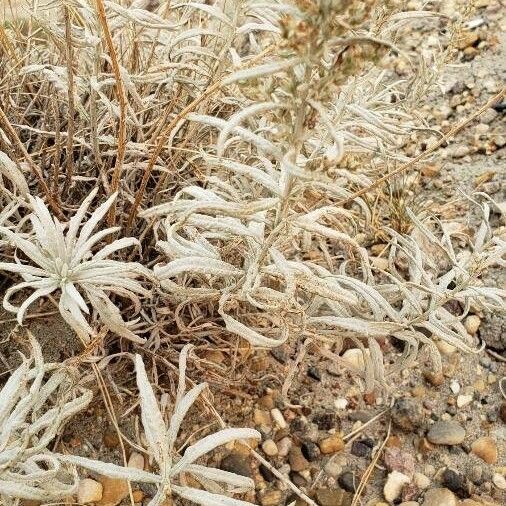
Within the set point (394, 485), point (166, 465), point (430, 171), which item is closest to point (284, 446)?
point (394, 485)

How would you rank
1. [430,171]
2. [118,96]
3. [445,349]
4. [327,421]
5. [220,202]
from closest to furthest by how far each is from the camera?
[220,202], [118,96], [327,421], [445,349], [430,171]

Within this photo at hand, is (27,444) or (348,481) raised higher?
(27,444)

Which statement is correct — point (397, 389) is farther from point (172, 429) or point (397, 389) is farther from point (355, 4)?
point (355, 4)

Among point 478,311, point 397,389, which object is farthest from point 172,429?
point 478,311

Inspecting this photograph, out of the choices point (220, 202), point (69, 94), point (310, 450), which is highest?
point (69, 94)

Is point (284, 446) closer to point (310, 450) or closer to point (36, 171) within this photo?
point (310, 450)

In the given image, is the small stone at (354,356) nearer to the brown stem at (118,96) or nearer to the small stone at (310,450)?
the small stone at (310,450)

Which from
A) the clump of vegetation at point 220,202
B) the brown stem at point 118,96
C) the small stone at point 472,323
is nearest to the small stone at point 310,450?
the clump of vegetation at point 220,202
